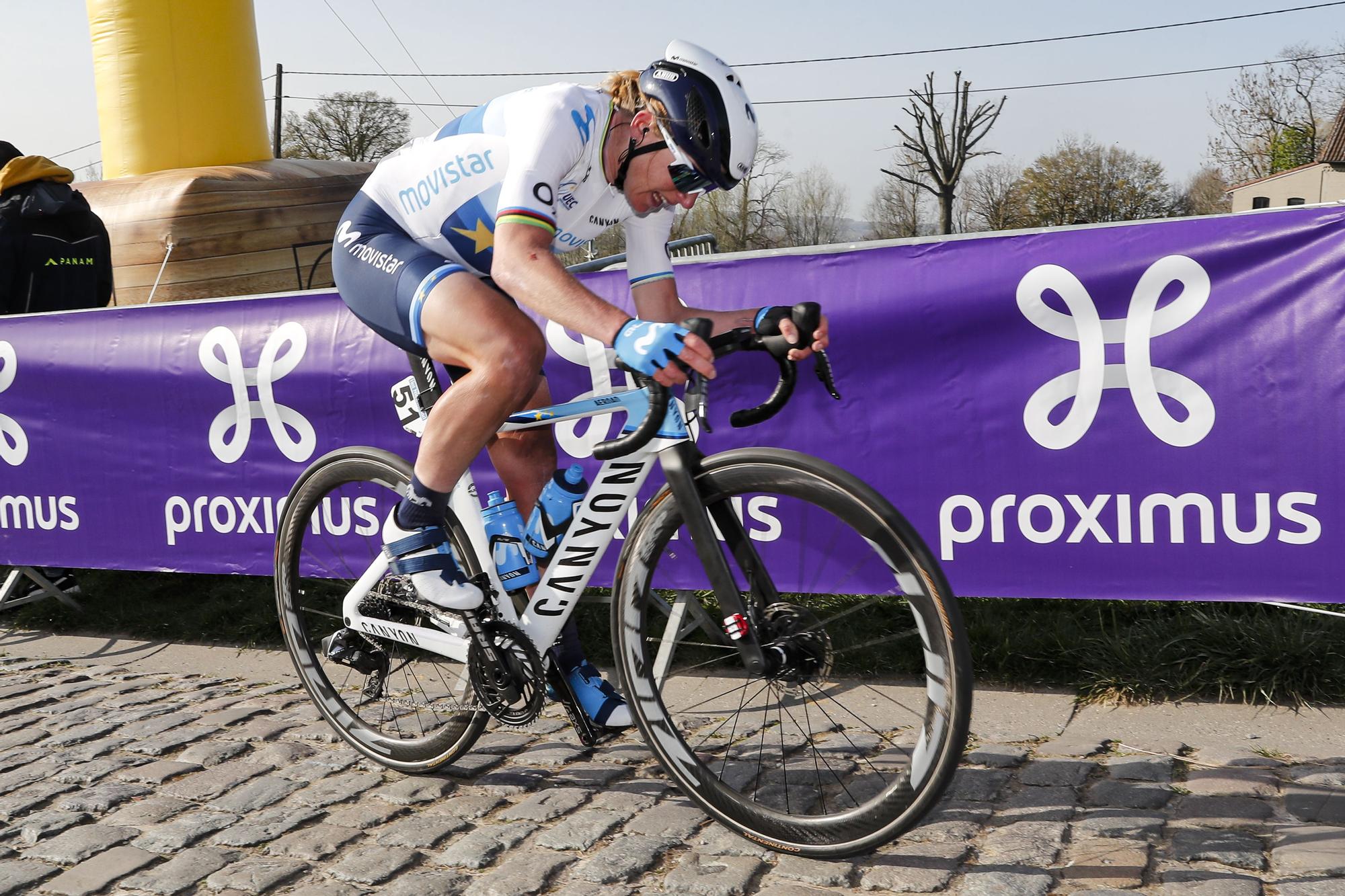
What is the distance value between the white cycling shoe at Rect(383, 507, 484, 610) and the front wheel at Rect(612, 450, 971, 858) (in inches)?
19.5

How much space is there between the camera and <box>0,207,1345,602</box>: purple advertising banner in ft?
12.4

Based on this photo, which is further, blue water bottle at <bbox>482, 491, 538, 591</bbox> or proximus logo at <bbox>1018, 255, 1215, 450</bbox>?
proximus logo at <bbox>1018, 255, 1215, 450</bbox>

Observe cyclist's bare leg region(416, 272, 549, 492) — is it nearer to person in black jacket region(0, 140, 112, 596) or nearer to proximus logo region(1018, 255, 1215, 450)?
proximus logo region(1018, 255, 1215, 450)

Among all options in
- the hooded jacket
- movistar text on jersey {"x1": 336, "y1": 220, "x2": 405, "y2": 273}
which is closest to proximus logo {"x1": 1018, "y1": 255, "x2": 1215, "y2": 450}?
movistar text on jersey {"x1": 336, "y1": 220, "x2": 405, "y2": 273}

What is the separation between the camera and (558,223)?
3.03m

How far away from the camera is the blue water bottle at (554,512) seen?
3150 millimetres

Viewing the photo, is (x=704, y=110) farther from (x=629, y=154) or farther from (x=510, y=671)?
(x=510, y=671)

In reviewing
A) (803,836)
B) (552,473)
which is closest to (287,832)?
(552,473)

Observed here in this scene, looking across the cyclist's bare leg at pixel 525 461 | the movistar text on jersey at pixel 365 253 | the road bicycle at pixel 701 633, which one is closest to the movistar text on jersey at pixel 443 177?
the movistar text on jersey at pixel 365 253

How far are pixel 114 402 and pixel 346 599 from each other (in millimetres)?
2773

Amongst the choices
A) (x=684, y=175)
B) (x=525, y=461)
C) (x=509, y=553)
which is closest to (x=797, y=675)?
(x=509, y=553)

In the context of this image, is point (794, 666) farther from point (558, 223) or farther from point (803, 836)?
point (558, 223)

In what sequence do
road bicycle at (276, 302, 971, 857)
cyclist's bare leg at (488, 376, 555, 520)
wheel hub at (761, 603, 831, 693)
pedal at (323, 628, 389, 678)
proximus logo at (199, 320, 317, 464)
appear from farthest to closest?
proximus logo at (199, 320, 317, 464), pedal at (323, 628, 389, 678), cyclist's bare leg at (488, 376, 555, 520), wheel hub at (761, 603, 831, 693), road bicycle at (276, 302, 971, 857)

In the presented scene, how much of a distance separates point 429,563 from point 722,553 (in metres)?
0.90
